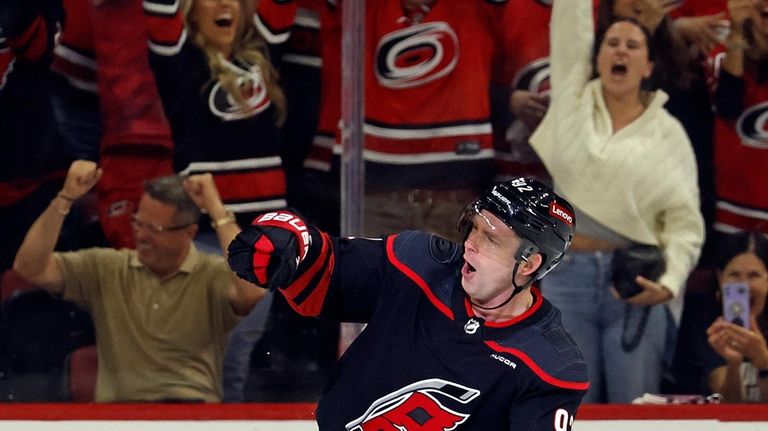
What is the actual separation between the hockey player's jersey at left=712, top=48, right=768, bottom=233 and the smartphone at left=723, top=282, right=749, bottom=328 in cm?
16

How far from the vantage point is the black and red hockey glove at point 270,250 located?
2070 mm

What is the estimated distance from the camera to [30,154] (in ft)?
12.1

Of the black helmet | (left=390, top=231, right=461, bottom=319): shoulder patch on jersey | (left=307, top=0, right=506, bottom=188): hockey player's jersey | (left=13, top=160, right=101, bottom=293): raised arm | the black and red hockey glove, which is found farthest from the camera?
(left=307, top=0, right=506, bottom=188): hockey player's jersey

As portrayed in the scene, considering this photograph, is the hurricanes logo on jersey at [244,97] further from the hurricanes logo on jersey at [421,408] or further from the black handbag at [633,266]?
the hurricanes logo on jersey at [421,408]

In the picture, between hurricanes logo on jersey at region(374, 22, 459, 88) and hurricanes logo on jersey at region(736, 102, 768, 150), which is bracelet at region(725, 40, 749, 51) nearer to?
hurricanes logo on jersey at region(736, 102, 768, 150)

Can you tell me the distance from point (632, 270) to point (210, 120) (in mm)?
1205

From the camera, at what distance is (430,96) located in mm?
3734

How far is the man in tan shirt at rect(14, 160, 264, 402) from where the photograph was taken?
11.9 ft

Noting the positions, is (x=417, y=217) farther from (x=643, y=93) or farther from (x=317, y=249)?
(x=317, y=249)

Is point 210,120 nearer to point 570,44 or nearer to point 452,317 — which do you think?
point 570,44

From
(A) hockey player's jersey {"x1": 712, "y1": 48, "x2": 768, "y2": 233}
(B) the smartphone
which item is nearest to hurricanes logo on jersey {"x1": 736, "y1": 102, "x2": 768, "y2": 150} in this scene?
(A) hockey player's jersey {"x1": 712, "y1": 48, "x2": 768, "y2": 233}

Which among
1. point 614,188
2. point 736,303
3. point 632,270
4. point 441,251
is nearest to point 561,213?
point 441,251

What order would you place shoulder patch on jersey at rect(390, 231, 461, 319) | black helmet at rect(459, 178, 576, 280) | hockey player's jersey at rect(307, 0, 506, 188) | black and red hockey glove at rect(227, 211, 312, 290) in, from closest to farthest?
black and red hockey glove at rect(227, 211, 312, 290) → black helmet at rect(459, 178, 576, 280) → shoulder patch on jersey at rect(390, 231, 461, 319) → hockey player's jersey at rect(307, 0, 506, 188)

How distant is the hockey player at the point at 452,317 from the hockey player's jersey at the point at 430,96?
1.35 meters
